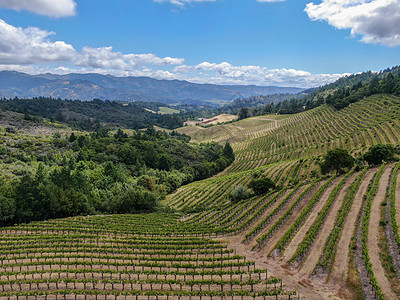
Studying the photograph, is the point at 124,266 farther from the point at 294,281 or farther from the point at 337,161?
the point at 337,161

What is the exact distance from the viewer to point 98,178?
289 ft

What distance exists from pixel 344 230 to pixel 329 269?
465 inches

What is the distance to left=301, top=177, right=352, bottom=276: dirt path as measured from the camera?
105 feet

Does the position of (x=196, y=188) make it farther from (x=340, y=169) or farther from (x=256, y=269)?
(x=256, y=269)

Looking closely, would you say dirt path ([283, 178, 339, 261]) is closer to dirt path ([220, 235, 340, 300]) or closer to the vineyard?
the vineyard

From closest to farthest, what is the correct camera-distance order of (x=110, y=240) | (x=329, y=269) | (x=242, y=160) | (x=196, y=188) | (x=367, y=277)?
(x=367, y=277) → (x=329, y=269) → (x=110, y=240) → (x=196, y=188) → (x=242, y=160)

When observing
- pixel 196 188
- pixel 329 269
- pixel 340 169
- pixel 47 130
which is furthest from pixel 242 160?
pixel 47 130

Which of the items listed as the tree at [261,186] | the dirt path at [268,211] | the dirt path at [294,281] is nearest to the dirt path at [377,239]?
the dirt path at [294,281]

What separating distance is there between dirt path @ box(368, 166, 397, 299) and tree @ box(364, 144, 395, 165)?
458 inches

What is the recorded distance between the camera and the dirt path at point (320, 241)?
32.1 m

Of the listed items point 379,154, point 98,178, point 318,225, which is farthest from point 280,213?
point 98,178

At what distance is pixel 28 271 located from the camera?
110 ft

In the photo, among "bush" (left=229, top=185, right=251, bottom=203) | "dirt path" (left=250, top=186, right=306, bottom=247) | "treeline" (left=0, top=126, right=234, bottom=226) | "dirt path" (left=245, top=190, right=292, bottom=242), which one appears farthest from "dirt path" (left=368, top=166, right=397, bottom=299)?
"treeline" (left=0, top=126, right=234, bottom=226)

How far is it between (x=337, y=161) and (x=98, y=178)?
7589 cm
